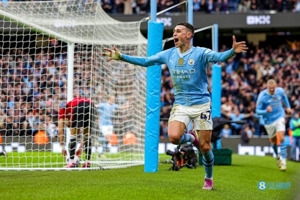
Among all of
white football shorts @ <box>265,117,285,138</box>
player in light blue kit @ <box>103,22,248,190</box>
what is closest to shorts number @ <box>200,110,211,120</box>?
player in light blue kit @ <box>103,22,248,190</box>

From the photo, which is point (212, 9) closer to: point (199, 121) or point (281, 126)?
point (281, 126)

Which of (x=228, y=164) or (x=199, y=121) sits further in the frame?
(x=228, y=164)

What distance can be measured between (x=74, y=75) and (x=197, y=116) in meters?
8.92

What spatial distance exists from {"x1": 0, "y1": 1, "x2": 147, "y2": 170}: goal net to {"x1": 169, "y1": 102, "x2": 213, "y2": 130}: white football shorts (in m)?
4.58

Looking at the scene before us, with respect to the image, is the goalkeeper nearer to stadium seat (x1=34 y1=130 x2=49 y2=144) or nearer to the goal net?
the goal net

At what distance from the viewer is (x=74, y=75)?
58.8ft

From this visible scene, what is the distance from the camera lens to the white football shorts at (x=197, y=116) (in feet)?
31.0

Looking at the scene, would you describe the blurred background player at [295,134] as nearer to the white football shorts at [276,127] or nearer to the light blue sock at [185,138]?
the white football shorts at [276,127]

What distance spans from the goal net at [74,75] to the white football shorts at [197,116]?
180 inches

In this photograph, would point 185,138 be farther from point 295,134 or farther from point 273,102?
point 295,134

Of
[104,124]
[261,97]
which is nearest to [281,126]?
[261,97]

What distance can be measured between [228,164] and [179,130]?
26.2 feet

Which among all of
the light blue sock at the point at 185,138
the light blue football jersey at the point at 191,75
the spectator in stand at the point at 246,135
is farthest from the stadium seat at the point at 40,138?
the spectator in stand at the point at 246,135

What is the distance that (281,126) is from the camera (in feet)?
54.1
